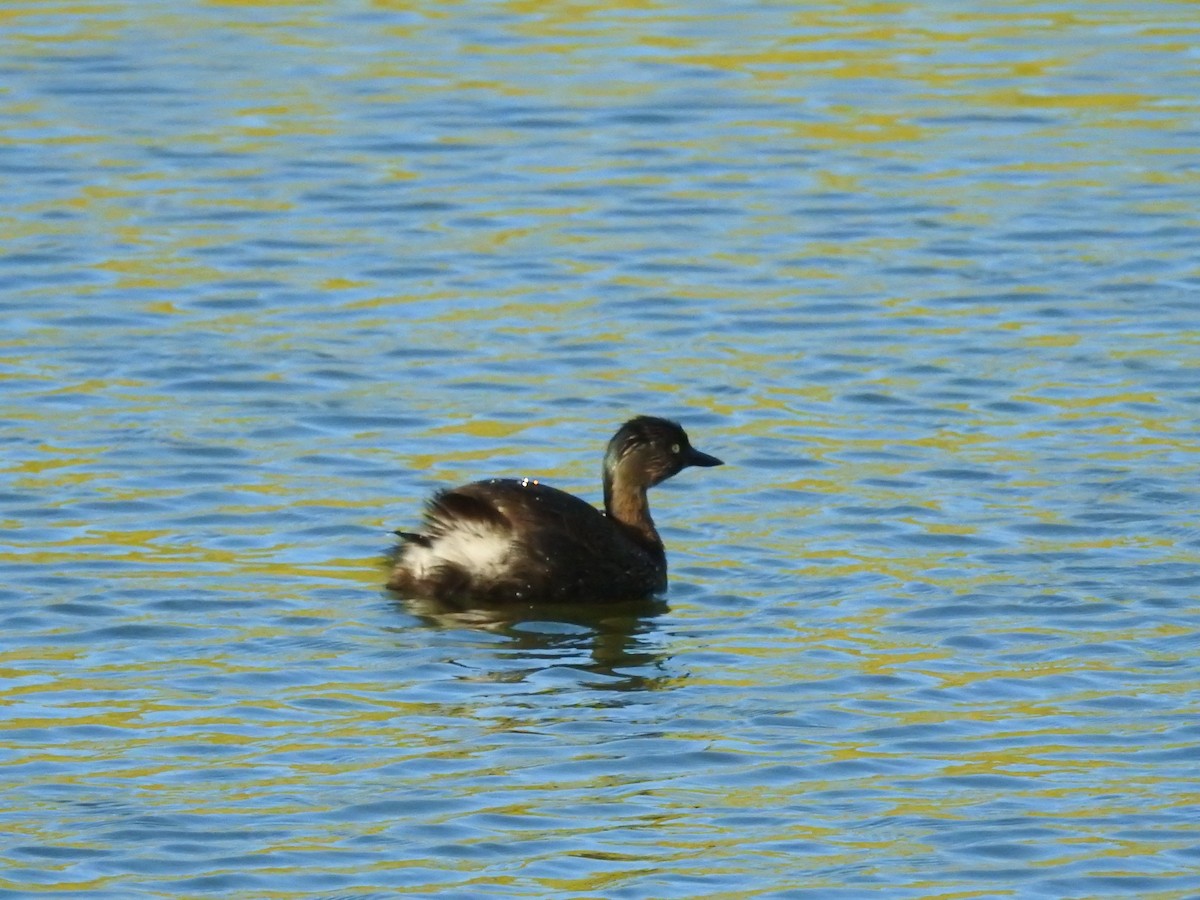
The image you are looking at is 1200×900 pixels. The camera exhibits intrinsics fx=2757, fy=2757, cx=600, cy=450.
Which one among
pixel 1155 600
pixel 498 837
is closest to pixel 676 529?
pixel 1155 600

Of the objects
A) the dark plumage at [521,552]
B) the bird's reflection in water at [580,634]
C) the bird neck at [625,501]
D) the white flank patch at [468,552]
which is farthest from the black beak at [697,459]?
the white flank patch at [468,552]

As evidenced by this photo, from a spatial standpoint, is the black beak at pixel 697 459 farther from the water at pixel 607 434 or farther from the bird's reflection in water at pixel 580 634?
the bird's reflection in water at pixel 580 634

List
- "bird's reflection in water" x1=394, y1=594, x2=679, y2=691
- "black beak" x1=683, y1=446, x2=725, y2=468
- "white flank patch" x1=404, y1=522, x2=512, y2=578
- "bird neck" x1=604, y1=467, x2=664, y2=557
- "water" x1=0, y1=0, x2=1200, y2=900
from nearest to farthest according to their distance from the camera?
"water" x1=0, y1=0, x2=1200, y2=900, "bird's reflection in water" x1=394, y1=594, x2=679, y2=691, "white flank patch" x1=404, y1=522, x2=512, y2=578, "bird neck" x1=604, y1=467, x2=664, y2=557, "black beak" x1=683, y1=446, x2=725, y2=468

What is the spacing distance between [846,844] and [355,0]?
1689 centimetres

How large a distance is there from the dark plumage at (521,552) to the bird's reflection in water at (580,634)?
0.06 meters

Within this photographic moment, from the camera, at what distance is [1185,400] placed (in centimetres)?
1396

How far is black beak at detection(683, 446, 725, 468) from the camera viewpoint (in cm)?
1236

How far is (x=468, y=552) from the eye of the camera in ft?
37.5

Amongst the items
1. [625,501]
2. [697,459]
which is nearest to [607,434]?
[697,459]

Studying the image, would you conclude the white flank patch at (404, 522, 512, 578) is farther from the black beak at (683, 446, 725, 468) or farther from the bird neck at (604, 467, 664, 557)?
the black beak at (683, 446, 725, 468)

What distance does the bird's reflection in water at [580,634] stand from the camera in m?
10.4

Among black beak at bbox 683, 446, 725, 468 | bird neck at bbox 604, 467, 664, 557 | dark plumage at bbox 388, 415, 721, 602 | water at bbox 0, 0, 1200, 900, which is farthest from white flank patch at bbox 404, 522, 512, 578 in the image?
black beak at bbox 683, 446, 725, 468

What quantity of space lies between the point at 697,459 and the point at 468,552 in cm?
145

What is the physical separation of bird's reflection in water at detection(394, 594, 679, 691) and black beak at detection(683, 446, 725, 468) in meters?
0.94
